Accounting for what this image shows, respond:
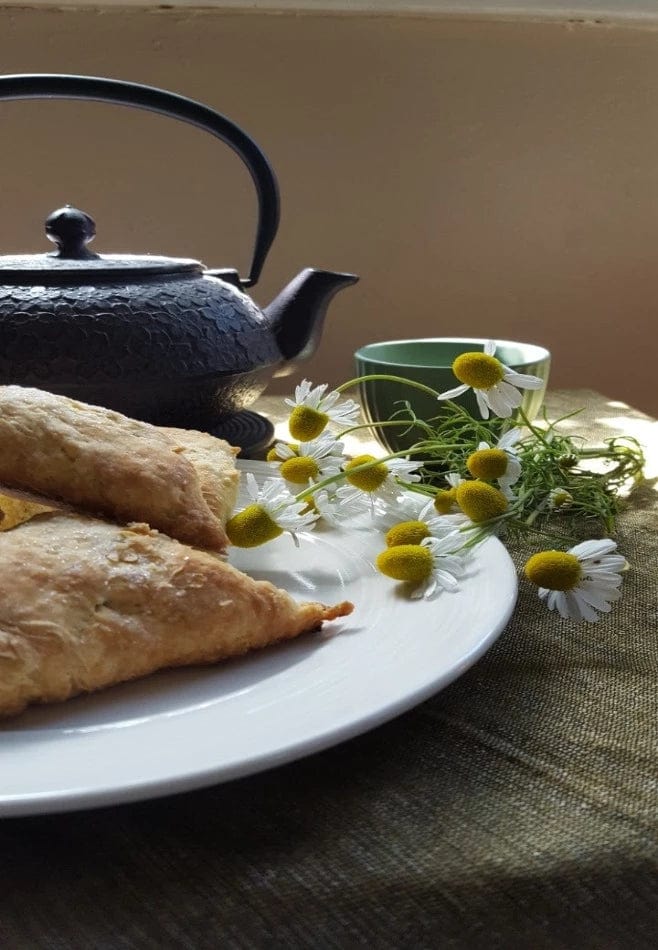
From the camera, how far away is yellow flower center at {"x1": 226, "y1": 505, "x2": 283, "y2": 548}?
65cm

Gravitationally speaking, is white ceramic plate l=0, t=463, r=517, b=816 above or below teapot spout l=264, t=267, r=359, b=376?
below

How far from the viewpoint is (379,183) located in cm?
194

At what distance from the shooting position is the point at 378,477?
2.36 feet

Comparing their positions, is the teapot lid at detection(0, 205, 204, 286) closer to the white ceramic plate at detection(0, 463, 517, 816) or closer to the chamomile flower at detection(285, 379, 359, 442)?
the chamomile flower at detection(285, 379, 359, 442)

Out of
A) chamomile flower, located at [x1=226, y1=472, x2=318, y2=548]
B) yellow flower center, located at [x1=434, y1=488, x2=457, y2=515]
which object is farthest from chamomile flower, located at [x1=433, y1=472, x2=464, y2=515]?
chamomile flower, located at [x1=226, y1=472, x2=318, y2=548]

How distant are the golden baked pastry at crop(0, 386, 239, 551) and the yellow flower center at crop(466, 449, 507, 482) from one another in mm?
201

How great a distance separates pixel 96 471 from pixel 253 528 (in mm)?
121

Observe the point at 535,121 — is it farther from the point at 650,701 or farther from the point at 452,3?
the point at 650,701

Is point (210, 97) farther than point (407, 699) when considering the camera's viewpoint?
Yes

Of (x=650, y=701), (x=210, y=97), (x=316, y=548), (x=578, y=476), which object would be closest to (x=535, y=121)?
(x=210, y=97)

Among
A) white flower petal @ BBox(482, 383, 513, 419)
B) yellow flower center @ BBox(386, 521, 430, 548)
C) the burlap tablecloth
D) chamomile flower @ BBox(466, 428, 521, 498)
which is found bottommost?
the burlap tablecloth

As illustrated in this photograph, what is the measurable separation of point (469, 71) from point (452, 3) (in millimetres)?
132

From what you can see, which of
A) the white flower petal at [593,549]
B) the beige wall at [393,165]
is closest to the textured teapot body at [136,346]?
the white flower petal at [593,549]

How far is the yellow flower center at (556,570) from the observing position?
58 centimetres
